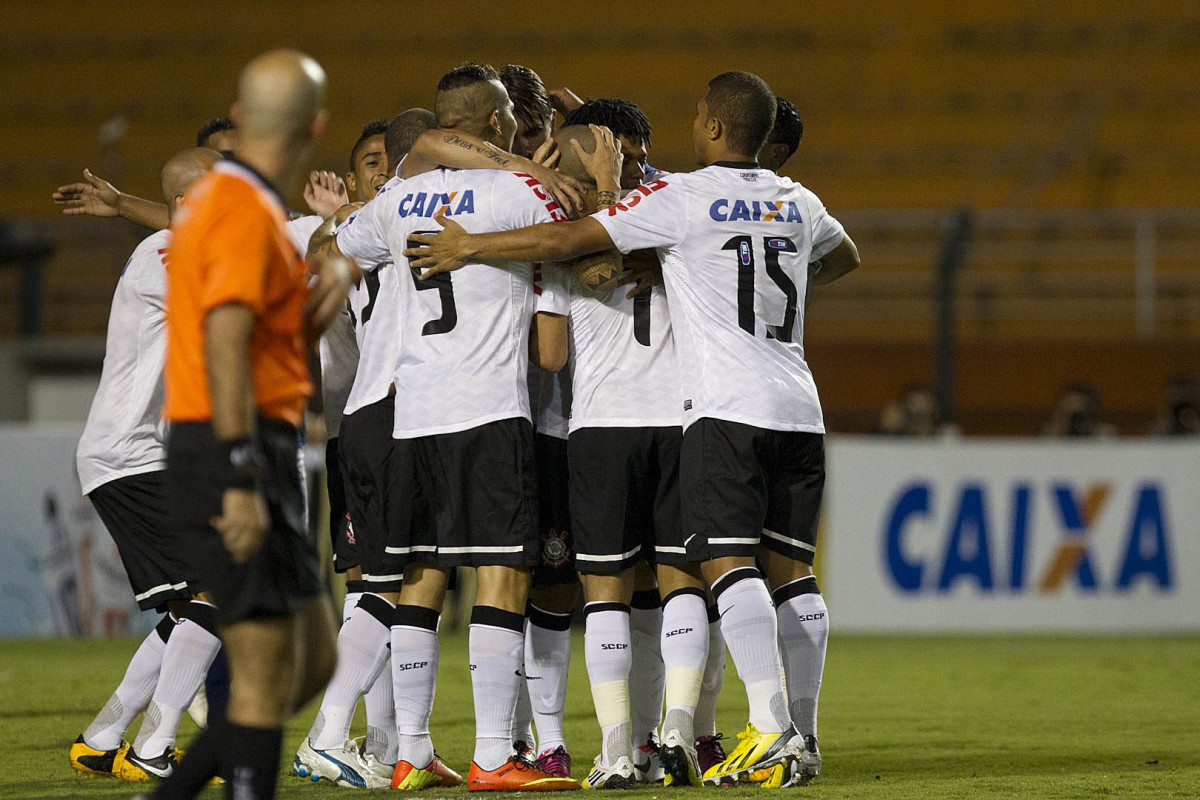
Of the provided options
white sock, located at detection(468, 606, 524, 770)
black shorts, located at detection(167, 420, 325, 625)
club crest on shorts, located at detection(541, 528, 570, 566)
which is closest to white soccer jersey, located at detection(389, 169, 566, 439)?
club crest on shorts, located at detection(541, 528, 570, 566)

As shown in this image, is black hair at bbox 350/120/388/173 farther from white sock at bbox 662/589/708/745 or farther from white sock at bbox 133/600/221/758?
white sock at bbox 662/589/708/745

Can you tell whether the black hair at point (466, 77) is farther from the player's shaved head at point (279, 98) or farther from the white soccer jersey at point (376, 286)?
the player's shaved head at point (279, 98)

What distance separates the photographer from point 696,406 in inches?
195

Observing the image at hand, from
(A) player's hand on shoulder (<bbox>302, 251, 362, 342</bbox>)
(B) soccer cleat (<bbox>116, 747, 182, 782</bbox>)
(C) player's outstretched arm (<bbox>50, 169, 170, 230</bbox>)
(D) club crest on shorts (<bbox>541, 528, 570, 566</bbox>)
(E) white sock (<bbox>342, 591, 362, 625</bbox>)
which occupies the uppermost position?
(C) player's outstretched arm (<bbox>50, 169, 170, 230</bbox>)

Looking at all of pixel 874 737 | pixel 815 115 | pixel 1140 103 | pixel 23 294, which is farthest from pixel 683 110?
pixel 874 737

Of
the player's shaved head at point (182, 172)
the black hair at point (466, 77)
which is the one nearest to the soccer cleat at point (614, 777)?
the black hair at point (466, 77)

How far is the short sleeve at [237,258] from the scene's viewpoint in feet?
10.1

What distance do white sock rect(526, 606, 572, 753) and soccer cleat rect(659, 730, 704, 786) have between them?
1.31ft

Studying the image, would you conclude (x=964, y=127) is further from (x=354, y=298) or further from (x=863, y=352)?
(x=354, y=298)

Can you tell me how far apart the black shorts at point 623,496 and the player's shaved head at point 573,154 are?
0.92 metres

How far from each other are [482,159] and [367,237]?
0.50 m

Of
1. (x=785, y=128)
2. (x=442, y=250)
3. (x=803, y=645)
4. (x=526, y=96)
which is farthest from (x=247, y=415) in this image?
(x=785, y=128)

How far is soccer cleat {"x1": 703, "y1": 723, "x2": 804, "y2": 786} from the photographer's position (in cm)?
469

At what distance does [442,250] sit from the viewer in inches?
189
